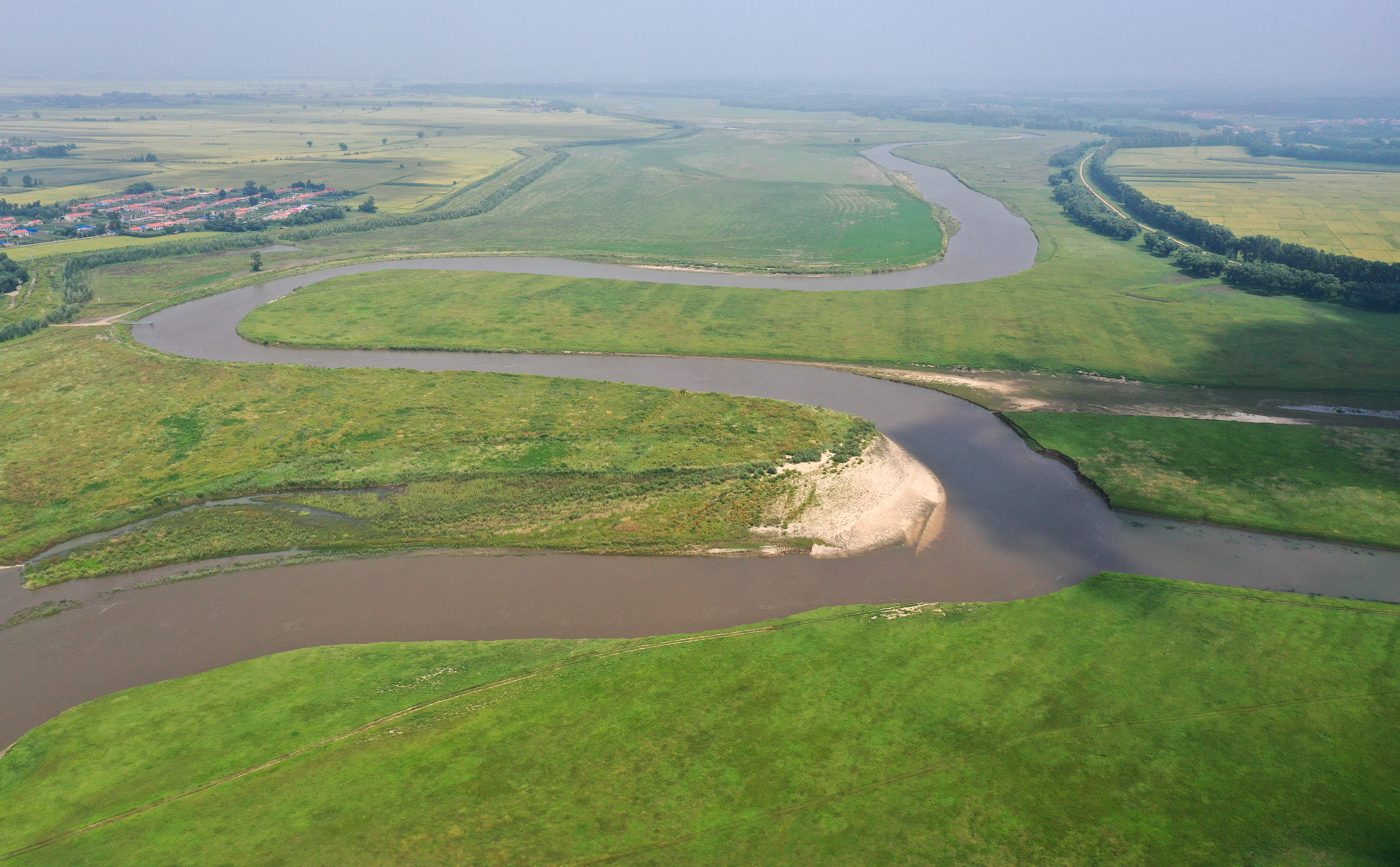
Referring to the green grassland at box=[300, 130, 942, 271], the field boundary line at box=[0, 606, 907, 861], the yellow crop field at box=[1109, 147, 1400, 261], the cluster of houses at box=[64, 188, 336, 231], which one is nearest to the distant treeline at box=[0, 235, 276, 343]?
the green grassland at box=[300, 130, 942, 271]

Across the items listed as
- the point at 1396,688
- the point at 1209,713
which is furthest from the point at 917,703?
the point at 1396,688

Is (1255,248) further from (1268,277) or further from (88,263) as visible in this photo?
(88,263)

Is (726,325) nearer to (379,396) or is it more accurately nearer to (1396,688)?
(379,396)

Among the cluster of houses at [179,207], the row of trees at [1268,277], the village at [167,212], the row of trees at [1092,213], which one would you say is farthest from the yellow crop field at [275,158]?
the row of trees at [1268,277]

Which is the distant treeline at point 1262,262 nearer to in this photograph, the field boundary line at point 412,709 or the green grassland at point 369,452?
the green grassland at point 369,452

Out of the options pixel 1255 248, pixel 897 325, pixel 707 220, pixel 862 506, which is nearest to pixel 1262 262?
pixel 1255 248

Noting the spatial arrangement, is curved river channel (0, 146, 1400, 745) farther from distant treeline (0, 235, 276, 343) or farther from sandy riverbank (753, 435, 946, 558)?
distant treeline (0, 235, 276, 343)

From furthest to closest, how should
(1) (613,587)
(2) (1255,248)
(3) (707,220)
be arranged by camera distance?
1. (3) (707,220)
2. (2) (1255,248)
3. (1) (613,587)
